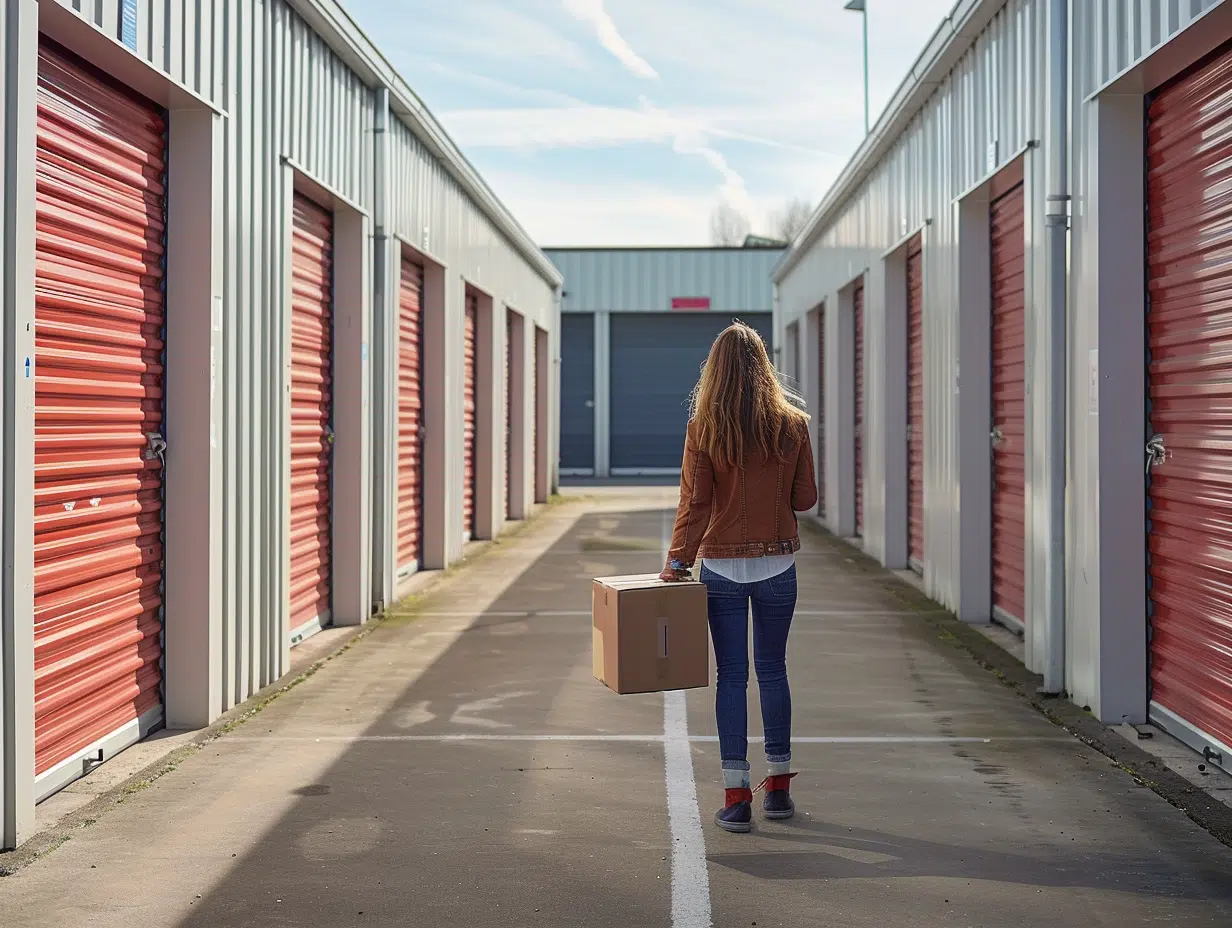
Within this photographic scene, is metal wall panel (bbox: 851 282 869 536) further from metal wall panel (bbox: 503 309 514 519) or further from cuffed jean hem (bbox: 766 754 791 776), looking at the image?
cuffed jean hem (bbox: 766 754 791 776)

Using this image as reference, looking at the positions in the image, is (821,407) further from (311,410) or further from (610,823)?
(610,823)

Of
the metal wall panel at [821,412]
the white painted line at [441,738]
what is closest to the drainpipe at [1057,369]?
the white painted line at [441,738]

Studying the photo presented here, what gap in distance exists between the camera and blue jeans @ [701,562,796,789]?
207 inches

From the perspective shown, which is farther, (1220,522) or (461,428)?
(461,428)

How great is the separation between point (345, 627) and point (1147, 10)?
697 centimetres

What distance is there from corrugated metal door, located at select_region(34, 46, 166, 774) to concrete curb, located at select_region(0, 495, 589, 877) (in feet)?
0.96

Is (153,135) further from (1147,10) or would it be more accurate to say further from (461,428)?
(461,428)

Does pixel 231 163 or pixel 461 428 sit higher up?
pixel 231 163

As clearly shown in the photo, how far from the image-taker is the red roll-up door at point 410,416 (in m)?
13.0

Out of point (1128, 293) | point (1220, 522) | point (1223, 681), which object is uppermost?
point (1128, 293)

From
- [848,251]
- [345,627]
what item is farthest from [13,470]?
[848,251]

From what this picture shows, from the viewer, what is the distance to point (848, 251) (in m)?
16.9

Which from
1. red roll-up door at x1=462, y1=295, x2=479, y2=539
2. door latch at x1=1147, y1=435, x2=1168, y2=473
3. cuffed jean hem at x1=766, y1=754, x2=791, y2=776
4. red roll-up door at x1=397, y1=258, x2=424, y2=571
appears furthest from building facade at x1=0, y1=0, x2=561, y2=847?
red roll-up door at x1=462, y1=295, x2=479, y2=539

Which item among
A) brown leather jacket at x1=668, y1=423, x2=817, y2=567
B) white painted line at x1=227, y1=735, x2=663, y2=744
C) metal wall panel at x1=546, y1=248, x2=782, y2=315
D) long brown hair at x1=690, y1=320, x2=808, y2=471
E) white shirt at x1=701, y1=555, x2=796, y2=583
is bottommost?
white painted line at x1=227, y1=735, x2=663, y2=744
